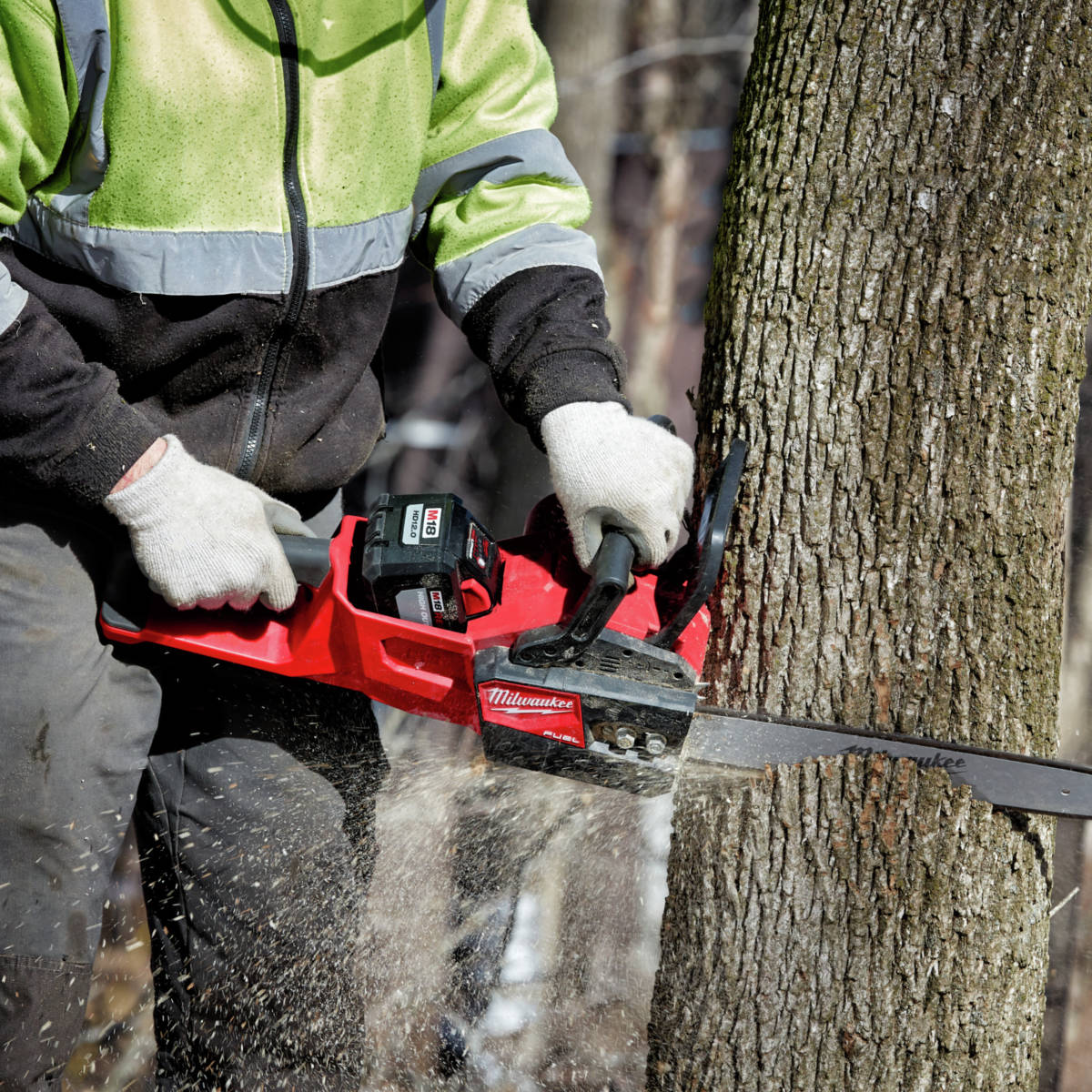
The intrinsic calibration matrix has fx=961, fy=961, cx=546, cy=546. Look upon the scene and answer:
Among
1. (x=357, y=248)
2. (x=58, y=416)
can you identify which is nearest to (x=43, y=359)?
(x=58, y=416)

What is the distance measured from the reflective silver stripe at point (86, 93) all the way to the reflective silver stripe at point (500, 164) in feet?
1.91

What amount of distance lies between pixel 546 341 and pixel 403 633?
0.59 metres

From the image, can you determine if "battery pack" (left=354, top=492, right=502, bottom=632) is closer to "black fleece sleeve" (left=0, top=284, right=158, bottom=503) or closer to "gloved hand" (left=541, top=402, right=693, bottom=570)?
"gloved hand" (left=541, top=402, right=693, bottom=570)

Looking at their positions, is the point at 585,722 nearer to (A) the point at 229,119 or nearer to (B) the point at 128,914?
(A) the point at 229,119

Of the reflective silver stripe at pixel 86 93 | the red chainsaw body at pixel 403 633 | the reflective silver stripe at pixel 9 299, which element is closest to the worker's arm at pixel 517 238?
the red chainsaw body at pixel 403 633

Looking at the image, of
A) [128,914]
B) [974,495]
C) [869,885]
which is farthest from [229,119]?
[128,914]

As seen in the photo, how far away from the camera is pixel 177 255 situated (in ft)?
5.07

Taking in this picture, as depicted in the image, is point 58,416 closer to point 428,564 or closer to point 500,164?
point 428,564

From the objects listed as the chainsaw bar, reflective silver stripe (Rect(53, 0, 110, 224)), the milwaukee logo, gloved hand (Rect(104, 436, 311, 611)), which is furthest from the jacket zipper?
the chainsaw bar

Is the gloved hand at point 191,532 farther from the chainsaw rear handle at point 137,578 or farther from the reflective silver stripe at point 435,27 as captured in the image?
the reflective silver stripe at point 435,27

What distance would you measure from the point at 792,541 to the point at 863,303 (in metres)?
0.41

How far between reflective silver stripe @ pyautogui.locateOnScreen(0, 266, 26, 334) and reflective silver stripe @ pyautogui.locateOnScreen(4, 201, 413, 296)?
0.40ft

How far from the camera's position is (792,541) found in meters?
1.63

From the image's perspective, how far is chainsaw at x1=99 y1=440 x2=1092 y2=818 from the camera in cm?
147
